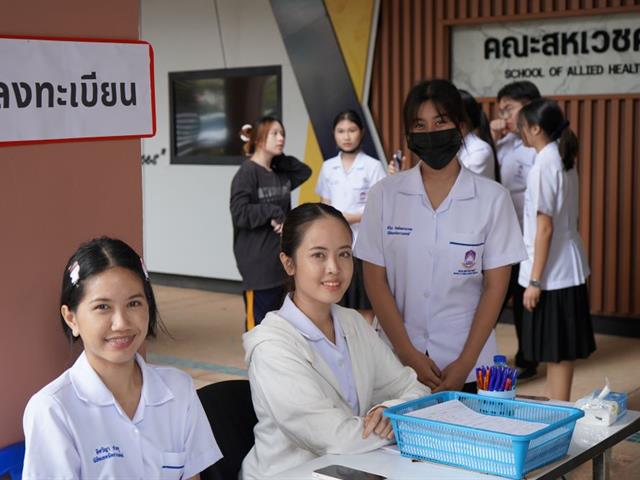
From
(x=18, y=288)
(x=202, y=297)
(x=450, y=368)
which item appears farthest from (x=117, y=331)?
(x=202, y=297)

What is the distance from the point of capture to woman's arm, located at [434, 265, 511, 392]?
3.02 meters

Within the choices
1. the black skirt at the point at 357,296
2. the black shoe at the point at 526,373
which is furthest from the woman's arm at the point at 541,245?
the black skirt at the point at 357,296

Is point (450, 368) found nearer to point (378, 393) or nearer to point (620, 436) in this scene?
point (378, 393)

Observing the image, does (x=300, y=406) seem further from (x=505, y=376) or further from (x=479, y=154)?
(x=479, y=154)

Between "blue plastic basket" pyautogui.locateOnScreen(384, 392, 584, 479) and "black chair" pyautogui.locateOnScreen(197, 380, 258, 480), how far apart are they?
46cm

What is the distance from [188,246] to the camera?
8953 millimetres

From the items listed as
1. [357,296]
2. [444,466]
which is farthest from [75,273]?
[357,296]

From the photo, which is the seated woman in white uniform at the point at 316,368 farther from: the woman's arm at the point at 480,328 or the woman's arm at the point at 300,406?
the woman's arm at the point at 480,328

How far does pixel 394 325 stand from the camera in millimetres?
3072

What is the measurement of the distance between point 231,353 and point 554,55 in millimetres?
2945

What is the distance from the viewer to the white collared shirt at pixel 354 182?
5.85 m

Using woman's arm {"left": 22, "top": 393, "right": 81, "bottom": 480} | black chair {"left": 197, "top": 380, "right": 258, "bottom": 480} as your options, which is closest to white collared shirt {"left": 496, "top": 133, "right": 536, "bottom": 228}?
black chair {"left": 197, "top": 380, "right": 258, "bottom": 480}

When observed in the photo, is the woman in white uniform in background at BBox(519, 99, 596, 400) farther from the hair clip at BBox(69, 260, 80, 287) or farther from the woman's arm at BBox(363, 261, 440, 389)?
the hair clip at BBox(69, 260, 80, 287)

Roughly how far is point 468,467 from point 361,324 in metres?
0.65
